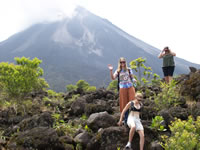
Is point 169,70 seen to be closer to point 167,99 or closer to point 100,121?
point 167,99

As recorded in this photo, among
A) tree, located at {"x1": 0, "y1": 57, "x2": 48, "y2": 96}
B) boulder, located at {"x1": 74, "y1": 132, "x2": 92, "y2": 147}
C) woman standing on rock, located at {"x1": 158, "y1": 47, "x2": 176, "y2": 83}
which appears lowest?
boulder, located at {"x1": 74, "y1": 132, "x2": 92, "y2": 147}

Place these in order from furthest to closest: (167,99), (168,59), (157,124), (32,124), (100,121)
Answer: (168,59), (167,99), (32,124), (100,121), (157,124)

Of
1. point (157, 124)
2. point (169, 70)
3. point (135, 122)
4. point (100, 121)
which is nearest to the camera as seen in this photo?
point (135, 122)

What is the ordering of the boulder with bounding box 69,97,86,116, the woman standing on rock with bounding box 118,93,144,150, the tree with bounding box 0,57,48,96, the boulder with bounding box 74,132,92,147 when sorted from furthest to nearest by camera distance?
the tree with bounding box 0,57,48,96 → the boulder with bounding box 69,97,86,116 → the boulder with bounding box 74,132,92,147 → the woman standing on rock with bounding box 118,93,144,150

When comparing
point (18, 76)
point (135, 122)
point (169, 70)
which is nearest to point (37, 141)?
point (135, 122)

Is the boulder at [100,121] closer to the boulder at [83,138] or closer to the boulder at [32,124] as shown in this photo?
the boulder at [83,138]

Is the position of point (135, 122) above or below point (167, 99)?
below

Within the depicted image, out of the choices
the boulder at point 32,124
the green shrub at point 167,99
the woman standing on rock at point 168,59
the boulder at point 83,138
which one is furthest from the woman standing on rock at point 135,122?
the woman standing on rock at point 168,59

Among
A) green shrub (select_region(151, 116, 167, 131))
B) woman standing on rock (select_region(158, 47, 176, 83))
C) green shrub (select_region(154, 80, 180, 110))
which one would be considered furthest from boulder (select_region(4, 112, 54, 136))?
woman standing on rock (select_region(158, 47, 176, 83))

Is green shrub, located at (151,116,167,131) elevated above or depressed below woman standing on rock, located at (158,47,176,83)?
below

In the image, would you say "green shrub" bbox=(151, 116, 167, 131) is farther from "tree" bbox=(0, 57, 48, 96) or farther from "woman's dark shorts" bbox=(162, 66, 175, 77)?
"tree" bbox=(0, 57, 48, 96)

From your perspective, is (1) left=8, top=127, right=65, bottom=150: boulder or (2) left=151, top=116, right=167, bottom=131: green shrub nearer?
(1) left=8, top=127, right=65, bottom=150: boulder

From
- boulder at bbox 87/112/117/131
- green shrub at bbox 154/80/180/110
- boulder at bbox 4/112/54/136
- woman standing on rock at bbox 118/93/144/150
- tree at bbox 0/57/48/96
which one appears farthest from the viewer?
tree at bbox 0/57/48/96

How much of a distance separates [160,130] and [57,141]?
2479mm
